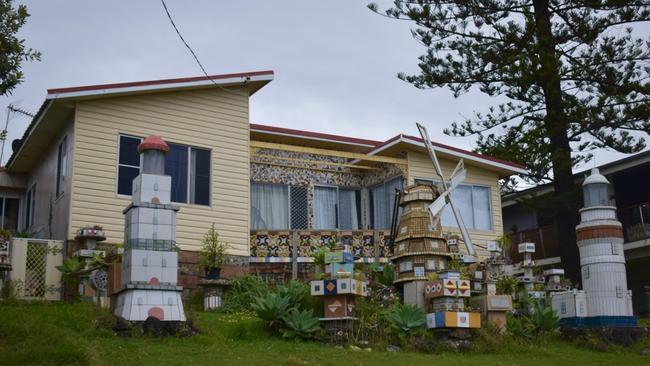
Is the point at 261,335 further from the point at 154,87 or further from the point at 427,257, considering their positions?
the point at 154,87

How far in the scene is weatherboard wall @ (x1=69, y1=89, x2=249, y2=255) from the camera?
18344 mm

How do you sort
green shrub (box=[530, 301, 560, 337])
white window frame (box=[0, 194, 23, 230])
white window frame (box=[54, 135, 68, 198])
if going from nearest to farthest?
green shrub (box=[530, 301, 560, 337])
white window frame (box=[54, 135, 68, 198])
white window frame (box=[0, 194, 23, 230])

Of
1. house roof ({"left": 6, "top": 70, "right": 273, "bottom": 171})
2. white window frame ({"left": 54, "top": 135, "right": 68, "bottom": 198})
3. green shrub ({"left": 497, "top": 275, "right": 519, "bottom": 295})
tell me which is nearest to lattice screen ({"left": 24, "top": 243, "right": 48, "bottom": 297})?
white window frame ({"left": 54, "top": 135, "right": 68, "bottom": 198})

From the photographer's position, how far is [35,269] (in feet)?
56.8

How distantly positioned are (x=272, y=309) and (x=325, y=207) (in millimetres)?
9263

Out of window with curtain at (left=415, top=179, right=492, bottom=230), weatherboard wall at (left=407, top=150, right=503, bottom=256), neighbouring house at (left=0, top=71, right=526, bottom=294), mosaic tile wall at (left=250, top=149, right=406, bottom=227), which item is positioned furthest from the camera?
window with curtain at (left=415, top=179, right=492, bottom=230)

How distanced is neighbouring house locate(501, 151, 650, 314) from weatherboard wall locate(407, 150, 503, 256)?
1.82 m

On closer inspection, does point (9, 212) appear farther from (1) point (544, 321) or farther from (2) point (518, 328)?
(1) point (544, 321)

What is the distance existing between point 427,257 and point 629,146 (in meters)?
13.0

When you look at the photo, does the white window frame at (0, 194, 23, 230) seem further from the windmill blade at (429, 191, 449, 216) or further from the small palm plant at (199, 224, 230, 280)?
the windmill blade at (429, 191, 449, 216)

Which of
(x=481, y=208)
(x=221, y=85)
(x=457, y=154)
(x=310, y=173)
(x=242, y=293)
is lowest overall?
(x=242, y=293)

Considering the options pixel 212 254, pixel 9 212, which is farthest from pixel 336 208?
pixel 9 212

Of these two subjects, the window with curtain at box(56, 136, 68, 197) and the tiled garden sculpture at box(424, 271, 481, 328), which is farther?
the window with curtain at box(56, 136, 68, 197)

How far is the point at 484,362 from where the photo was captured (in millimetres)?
13070
